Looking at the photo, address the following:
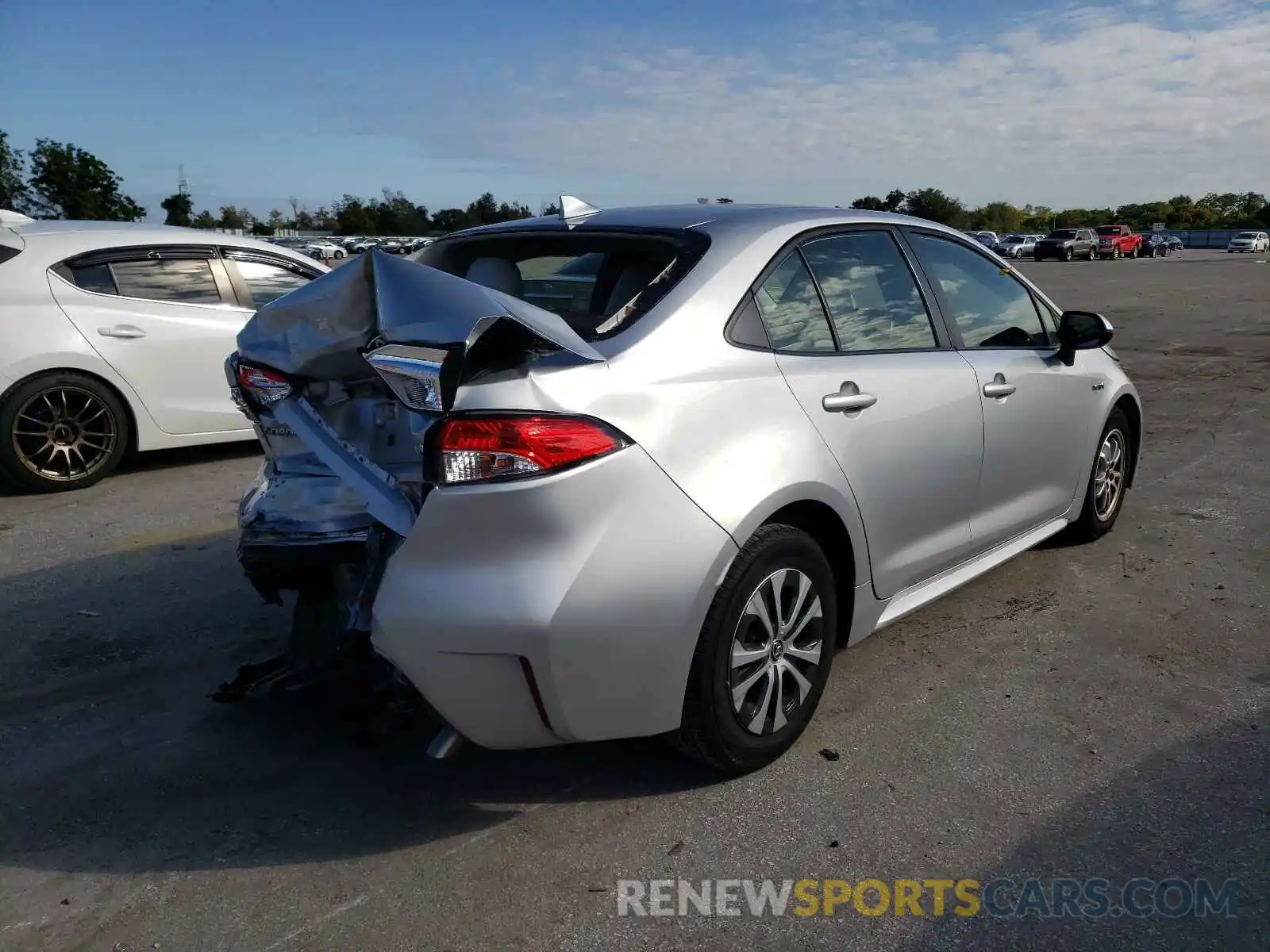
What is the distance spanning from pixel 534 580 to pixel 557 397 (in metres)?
0.46

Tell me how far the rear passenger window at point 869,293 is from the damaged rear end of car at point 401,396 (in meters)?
0.57

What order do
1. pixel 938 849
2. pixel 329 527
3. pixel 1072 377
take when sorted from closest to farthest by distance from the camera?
pixel 938 849 < pixel 329 527 < pixel 1072 377

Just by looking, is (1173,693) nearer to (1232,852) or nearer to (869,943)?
(1232,852)

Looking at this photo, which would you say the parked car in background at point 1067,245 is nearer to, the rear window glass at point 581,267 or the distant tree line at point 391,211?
the distant tree line at point 391,211

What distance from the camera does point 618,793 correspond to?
3.06 metres

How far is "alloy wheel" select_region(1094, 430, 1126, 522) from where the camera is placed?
517 cm

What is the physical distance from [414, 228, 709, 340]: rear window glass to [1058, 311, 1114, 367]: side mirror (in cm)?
218

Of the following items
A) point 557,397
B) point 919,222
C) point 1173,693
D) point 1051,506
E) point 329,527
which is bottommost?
point 1173,693

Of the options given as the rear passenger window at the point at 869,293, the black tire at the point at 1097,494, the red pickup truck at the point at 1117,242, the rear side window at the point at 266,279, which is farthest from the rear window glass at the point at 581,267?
the red pickup truck at the point at 1117,242

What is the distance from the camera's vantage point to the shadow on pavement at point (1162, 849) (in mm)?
2432

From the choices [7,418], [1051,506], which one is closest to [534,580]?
[1051,506]

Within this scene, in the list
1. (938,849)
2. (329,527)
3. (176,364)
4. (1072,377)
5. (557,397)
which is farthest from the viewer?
(176,364)

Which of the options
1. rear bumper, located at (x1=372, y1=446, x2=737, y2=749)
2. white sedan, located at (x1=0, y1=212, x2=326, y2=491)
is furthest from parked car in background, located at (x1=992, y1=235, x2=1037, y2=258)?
rear bumper, located at (x1=372, y1=446, x2=737, y2=749)

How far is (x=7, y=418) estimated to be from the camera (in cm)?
621
